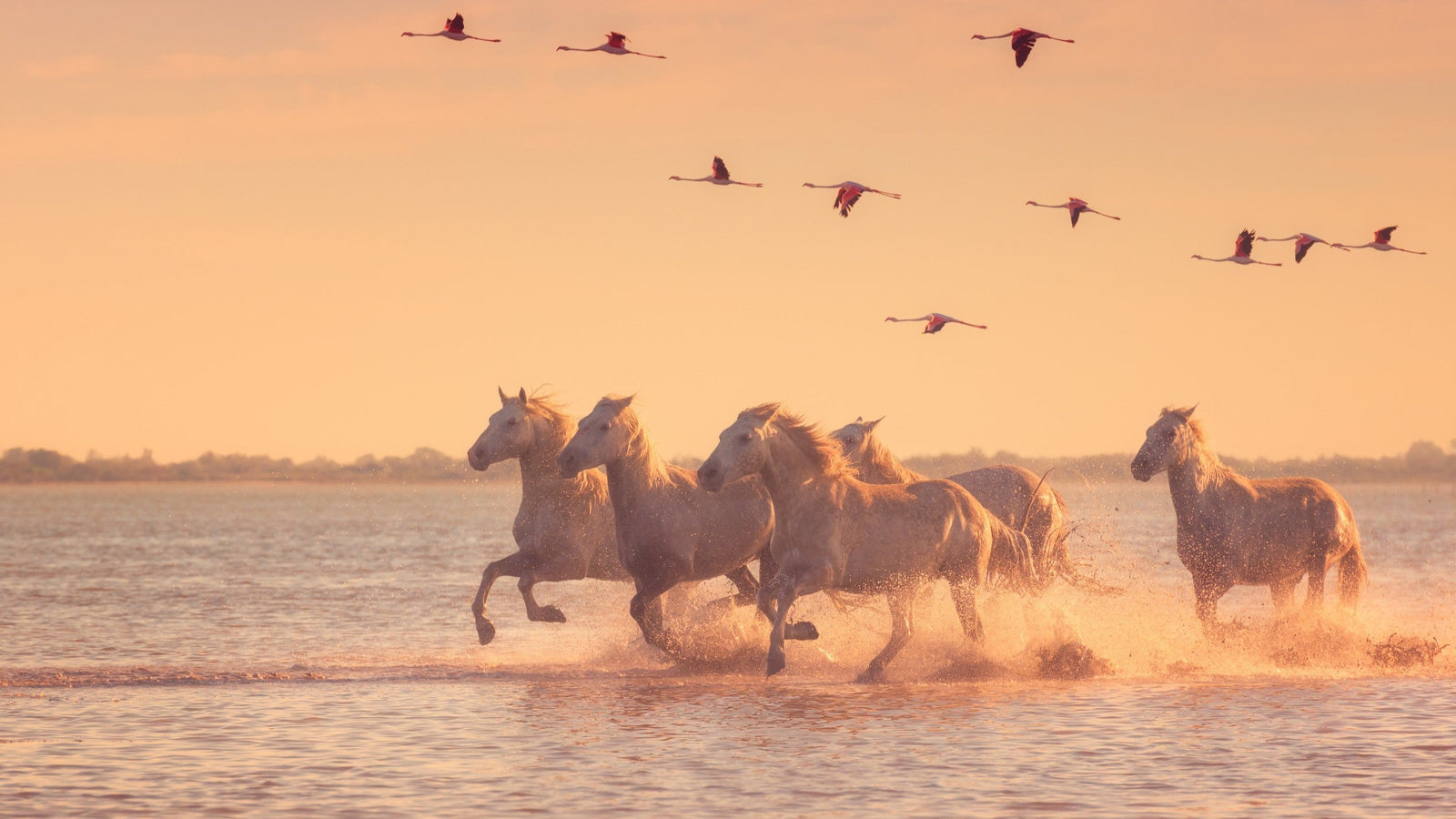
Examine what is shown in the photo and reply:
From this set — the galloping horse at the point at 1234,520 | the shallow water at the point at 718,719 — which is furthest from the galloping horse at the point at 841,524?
the galloping horse at the point at 1234,520

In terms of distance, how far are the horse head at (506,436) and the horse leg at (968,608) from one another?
368cm

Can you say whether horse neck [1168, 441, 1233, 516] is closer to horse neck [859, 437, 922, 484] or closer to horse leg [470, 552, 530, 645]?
horse neck [859, 437, 922, 484]

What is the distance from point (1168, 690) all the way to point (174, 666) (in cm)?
821

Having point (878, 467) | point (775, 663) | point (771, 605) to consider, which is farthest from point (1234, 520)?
point (775, 663)

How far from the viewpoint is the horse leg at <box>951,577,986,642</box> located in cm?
1343

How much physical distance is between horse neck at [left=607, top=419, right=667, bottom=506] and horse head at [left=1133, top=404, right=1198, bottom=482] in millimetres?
4025

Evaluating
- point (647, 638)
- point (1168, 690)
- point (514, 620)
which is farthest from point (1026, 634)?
point (514, 620)

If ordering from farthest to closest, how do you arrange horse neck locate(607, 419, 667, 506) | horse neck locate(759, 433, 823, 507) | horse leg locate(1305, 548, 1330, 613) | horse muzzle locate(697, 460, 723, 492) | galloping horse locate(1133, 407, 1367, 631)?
horse leg locate(1305, 548, 1330, 613) < galloping horse locate(1133, 407, 1367, 631) < horse neck locate(607, 419, 667, 506) < horse neck locate(759, 433, 823, 507) < horse muzzle locate(697, 460, 723, 492)

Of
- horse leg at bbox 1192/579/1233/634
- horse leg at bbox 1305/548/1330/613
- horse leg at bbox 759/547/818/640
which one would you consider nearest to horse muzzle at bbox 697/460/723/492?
horse leg at bbox 759/547/818/640

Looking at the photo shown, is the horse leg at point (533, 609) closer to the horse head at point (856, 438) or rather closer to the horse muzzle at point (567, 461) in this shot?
the horse muzzle at point (567, 461)

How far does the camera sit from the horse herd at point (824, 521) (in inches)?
497

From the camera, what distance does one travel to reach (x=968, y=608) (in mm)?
13477

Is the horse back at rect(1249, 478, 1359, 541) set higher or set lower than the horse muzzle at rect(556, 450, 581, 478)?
lower

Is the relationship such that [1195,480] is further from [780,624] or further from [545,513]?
[545,513]
